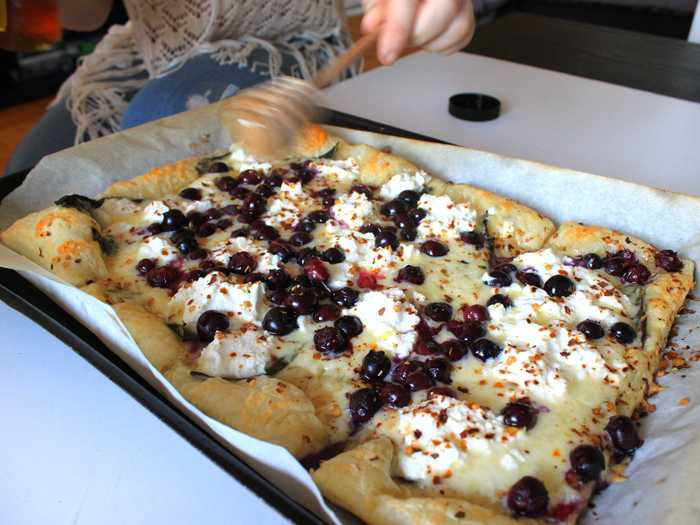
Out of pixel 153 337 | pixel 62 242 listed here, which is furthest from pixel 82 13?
pixel 153 337

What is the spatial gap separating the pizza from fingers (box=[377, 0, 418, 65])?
1.38 ft

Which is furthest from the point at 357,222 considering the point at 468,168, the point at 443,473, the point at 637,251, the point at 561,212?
the point at 443,473

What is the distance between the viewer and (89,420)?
4.32ft

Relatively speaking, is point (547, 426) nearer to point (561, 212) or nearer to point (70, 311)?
→ point (561, 212)

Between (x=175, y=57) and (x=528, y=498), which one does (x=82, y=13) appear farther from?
(x=528, y=498)

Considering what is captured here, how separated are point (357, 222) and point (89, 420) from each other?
91cm

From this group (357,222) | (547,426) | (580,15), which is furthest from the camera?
(580,15)

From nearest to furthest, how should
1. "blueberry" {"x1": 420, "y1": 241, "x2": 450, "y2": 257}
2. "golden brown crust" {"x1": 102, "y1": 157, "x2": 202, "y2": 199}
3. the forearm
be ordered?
1. "blueberry" {"x1": 420, "y1": 241, "x2": 450, "y2": 257}
2. "golden brown crust" {"x1": 102, "y1": 157, "x2": 202, "y2": 199}
3. the forearm

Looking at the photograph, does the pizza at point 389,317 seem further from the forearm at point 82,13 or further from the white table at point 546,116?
the forearm at point 82,13

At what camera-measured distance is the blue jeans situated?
2.56m

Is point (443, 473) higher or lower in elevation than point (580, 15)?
higher

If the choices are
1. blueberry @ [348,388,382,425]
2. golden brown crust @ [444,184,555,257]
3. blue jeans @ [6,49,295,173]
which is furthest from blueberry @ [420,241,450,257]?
blue jeans @ [6,49,295,173]

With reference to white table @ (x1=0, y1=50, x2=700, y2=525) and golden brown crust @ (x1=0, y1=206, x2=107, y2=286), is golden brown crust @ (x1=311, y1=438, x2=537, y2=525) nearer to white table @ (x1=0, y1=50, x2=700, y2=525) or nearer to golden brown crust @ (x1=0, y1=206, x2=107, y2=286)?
white table @ (x1=0, y1=50, x2=700, y2=525)

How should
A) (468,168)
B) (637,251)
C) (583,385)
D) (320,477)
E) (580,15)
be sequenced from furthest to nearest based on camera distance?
(580,15) → (468,168) → (637,251) → (583,385) → (320,477)
